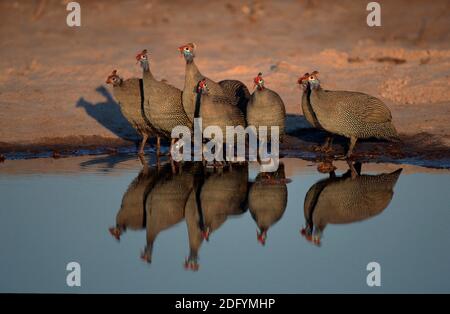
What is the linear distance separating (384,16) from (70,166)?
36.5 ft

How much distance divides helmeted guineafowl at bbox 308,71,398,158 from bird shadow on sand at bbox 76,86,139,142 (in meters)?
3.02

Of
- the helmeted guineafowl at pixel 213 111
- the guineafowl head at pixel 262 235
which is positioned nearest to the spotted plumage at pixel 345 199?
the guineafowl head at pixel 262 235

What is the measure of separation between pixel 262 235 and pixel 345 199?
1.39m

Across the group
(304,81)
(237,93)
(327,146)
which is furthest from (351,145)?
(237,93)

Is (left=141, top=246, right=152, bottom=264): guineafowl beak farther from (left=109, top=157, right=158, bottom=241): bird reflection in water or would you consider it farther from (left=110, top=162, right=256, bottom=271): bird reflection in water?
(left=109, top=157, right=158, bottom=241): bird reflection in water

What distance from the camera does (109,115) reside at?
15016 mm

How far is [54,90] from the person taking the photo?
1611 cm

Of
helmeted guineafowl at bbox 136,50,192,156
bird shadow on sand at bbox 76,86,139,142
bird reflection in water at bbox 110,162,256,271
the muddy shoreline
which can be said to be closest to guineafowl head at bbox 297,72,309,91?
the muddy shoreline

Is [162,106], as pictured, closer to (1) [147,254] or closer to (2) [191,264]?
(1) [147,254]

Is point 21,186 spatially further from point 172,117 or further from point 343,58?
point 343,58

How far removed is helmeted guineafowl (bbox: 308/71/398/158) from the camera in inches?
474

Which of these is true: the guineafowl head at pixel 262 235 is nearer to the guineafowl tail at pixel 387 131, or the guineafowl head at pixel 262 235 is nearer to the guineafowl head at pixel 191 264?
the guineafowl head at pixel 191 264

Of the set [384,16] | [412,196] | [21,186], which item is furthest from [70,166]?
[384,16]
